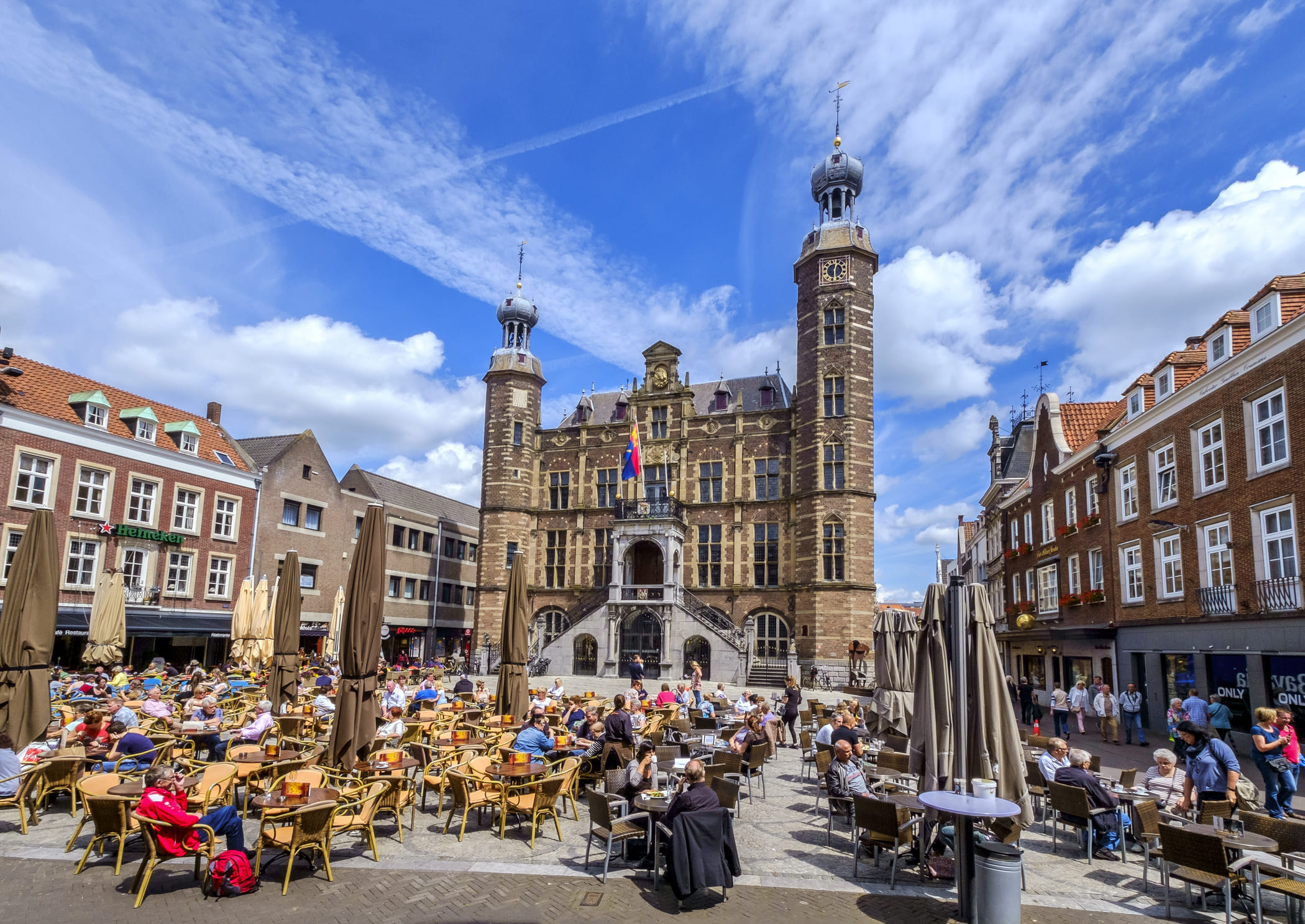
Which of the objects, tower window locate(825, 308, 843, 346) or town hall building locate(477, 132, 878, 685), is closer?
town hall building locate(477, 132, 878, 685)

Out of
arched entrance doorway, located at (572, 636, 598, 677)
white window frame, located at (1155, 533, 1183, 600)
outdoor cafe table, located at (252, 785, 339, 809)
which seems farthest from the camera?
arched entrance doorway, located at (572, 636, 598, 677)

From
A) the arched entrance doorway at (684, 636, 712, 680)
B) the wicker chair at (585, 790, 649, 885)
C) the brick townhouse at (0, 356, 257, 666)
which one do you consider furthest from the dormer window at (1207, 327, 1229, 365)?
the brick townhouse at (0, 356, 257, 666)

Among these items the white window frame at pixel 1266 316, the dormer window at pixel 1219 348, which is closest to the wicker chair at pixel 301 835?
the white window frame at pixel 1266 316

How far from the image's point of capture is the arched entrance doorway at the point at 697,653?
3425cm

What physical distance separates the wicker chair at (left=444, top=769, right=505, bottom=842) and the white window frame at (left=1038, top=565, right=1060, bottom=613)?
79.3 ft

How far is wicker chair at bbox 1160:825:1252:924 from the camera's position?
653 cm

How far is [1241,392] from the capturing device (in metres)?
16.3

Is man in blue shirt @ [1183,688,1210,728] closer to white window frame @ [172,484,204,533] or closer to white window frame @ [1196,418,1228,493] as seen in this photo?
white window frame @ [1196,418,1228,493]

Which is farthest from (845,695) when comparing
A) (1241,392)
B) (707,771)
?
(707,771)

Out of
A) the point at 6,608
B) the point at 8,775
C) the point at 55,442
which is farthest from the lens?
the point at 55,442

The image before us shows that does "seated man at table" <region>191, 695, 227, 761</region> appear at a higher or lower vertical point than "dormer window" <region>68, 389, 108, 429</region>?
lower

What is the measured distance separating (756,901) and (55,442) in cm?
2821

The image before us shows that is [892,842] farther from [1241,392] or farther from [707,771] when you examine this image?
[1241,392]

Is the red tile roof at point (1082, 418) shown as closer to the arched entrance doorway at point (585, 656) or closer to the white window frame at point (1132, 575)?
the white window frame at point (1132, 575)
